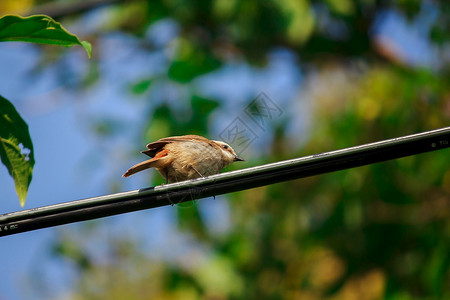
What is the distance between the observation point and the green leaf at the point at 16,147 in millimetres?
2686

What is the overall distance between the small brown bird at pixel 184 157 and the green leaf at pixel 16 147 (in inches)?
47.4

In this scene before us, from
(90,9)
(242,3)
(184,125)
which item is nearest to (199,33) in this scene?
(242,3)

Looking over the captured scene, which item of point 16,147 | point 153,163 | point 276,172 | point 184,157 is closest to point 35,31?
point 16,147

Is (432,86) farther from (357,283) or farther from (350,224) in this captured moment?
(357,283)

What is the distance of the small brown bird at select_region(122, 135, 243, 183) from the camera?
407cm

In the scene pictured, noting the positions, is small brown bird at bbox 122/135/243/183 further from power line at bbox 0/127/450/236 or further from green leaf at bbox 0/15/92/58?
green leaf at bbox 0/15/92/58

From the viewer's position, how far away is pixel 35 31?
8.64ft

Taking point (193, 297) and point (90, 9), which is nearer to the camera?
point (90, 9)

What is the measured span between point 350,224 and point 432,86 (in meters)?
2.19

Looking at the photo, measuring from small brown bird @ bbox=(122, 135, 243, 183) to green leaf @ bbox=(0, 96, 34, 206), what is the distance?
3.95ft

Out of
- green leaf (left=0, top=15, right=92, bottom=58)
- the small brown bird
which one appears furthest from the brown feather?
green leaf (left=0, top=15, right=92, bottom=58)

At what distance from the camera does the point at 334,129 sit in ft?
28.2

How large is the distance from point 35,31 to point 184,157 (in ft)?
5.35

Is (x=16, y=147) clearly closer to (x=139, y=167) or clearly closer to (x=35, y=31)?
(x=35, y=31)
